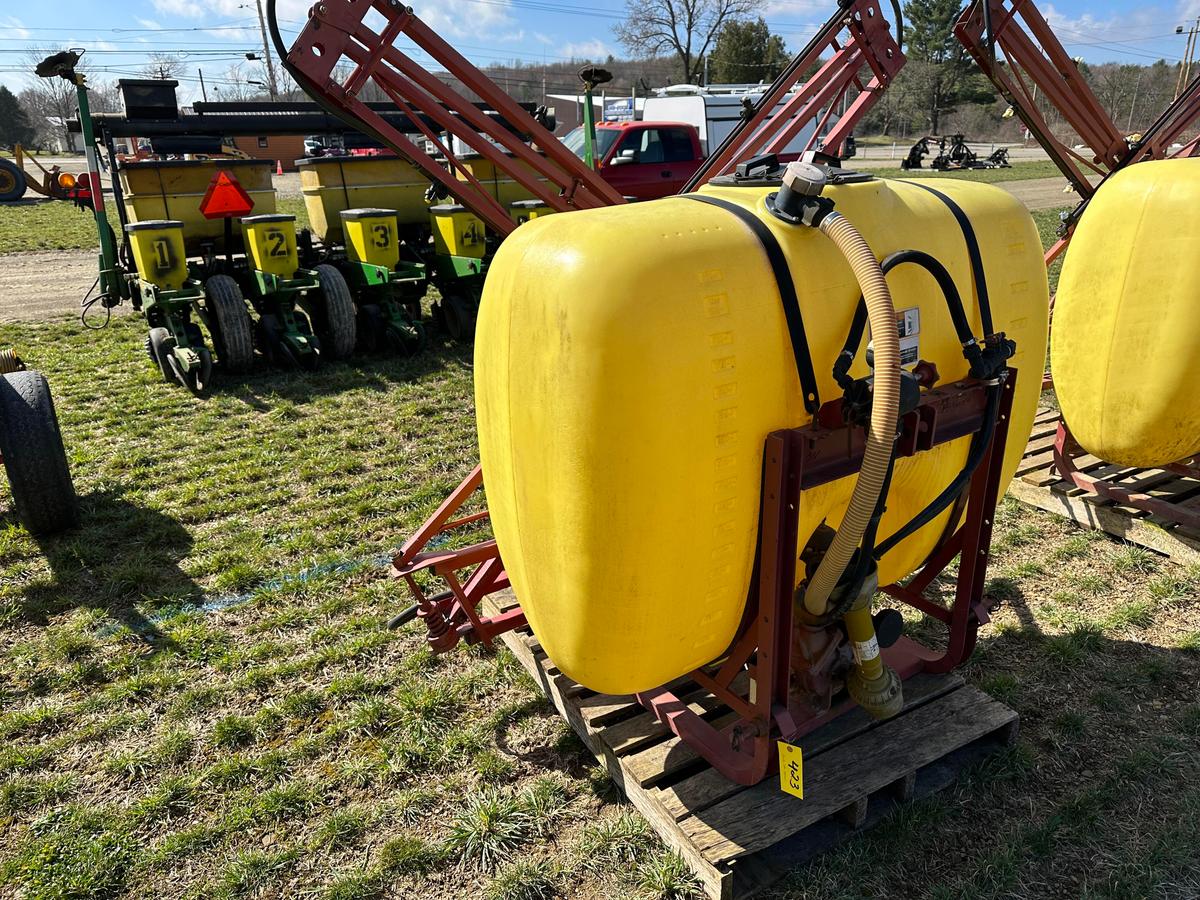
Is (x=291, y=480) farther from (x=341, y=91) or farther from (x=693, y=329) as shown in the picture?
(x=693, y=329)

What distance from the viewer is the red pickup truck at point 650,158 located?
40.9 ft

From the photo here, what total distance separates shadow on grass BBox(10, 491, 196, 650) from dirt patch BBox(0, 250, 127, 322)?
6.03 metres

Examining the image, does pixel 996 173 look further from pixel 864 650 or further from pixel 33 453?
pixel 33 453

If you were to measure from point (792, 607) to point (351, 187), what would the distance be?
7431mm

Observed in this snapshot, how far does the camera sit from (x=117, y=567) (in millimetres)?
4211

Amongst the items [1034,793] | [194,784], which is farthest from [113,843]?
[1034,793]

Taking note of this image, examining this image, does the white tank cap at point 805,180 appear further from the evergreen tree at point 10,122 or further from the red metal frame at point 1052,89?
the evergreen tree at point 10,122

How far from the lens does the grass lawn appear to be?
2.51 metres

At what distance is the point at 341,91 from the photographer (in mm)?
4586

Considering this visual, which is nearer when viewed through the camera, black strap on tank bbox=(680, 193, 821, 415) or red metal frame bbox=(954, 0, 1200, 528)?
black strap on tank bbox=(680, 193, 821, 415)

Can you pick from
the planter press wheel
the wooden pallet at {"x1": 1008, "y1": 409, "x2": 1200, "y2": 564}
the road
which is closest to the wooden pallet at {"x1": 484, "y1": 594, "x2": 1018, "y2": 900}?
the wooden pallet at {"x1": 1008, "y1": 409, "x2": 1200, "y2": 564}

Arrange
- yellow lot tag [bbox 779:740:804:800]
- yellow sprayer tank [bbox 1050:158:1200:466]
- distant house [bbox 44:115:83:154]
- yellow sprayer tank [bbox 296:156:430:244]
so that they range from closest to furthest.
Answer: yellow lot tag [bbox 779:740:804:800] → yellow sprayer tank [bbox 1050:158:1200:466] → yellow sprayer tank [bbox 296:156:430:244] → distant house [bbox 44:115:83:154]

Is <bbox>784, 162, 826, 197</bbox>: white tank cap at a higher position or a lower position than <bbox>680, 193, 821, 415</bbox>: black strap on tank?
higher

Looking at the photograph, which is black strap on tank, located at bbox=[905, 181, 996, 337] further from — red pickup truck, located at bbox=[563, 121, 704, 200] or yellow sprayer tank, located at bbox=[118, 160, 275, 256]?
red pickup truck, located at bbox=[563, 121, 704, 200]
